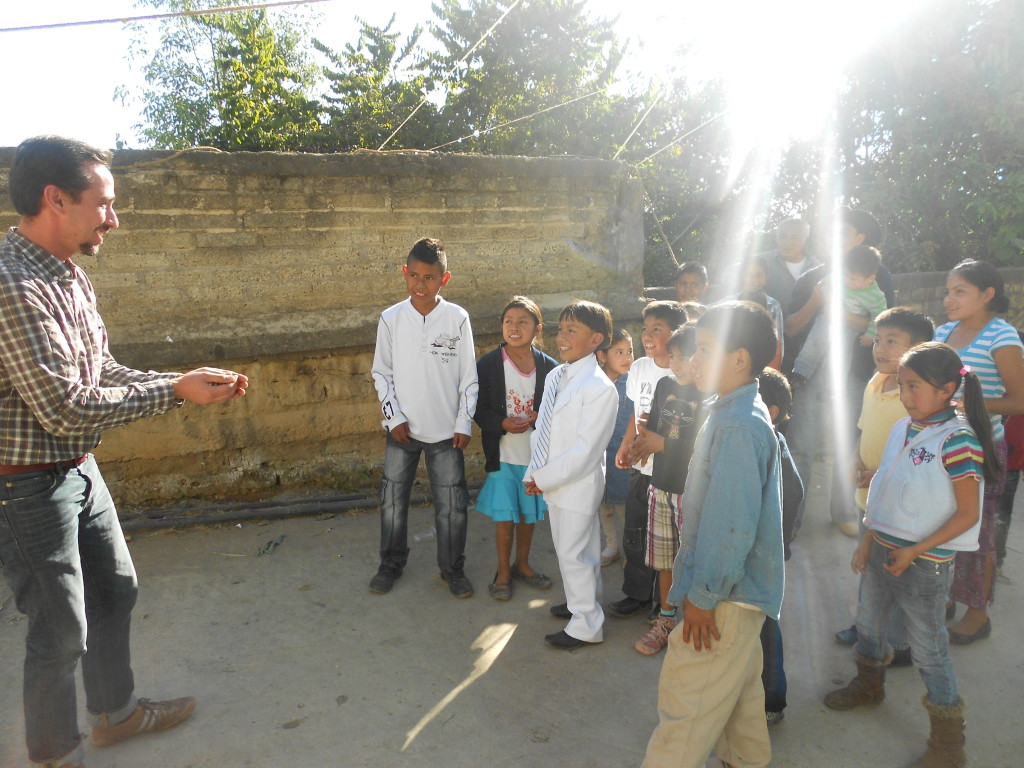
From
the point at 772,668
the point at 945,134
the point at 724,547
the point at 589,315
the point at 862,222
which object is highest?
the point at 945,134

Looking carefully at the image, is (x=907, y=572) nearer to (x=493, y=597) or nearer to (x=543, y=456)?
(x=543, y=456)

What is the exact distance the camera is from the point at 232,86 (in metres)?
13.3

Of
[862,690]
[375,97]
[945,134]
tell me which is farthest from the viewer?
[375,97]

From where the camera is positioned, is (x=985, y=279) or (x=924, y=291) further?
(x=924, y=291)

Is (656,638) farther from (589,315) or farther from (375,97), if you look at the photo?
(375,97)

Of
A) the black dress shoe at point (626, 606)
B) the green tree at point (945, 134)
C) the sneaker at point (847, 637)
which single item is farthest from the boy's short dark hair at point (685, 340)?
the green tree at point (945, 134)

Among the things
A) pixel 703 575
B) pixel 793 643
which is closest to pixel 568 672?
pixel 793 643

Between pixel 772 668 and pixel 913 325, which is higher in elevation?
pixel 913 325

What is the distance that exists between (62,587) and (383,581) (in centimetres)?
179

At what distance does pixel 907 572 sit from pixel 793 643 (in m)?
0.92

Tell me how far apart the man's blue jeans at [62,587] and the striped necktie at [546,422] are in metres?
1.74

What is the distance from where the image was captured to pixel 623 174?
583cm

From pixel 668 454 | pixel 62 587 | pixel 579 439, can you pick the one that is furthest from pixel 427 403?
pixel 62 587

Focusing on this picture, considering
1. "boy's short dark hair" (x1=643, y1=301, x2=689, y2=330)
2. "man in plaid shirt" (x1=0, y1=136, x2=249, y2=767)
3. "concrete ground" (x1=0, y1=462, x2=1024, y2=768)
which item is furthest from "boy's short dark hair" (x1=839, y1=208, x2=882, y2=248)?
"man in plaid shirt" (x1=0, y1=136, x2=249, y2=767)
